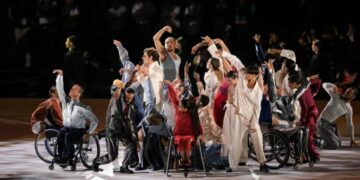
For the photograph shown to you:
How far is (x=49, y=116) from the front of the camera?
13.7 metres

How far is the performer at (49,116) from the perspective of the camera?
45.0 ft

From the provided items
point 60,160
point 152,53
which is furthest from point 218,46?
point 60,160

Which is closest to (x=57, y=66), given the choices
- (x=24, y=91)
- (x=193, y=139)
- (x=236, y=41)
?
(x=24, y=91)

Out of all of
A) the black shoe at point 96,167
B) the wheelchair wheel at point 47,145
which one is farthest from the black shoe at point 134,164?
the wheelchair wheel at point 47,145

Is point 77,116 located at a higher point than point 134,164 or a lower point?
higher

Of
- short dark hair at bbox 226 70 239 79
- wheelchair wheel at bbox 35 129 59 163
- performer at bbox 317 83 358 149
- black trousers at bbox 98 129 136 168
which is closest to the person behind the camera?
black trousers at bbox 98 129 136 168

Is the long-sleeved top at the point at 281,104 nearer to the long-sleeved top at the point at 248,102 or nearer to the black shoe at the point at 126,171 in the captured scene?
the long-sleeved top at the point at 248,102

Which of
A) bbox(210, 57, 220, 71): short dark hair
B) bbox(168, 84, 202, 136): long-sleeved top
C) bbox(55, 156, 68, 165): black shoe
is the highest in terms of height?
bbox(210, 57, 220, 71): short dark hair

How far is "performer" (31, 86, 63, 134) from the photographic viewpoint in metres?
13.7

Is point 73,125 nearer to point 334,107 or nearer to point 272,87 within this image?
point 272,87

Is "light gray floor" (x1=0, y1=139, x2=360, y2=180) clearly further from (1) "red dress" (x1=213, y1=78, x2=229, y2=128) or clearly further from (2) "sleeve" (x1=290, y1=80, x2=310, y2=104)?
(2) "sleeve" (x1=290, y1=80, x2=310, y2=104)

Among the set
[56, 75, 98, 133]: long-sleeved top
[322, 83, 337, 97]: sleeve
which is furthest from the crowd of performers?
[322, 83, 337, 97]: sleeve

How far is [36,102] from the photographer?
2298 cm

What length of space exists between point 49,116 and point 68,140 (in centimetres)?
85
